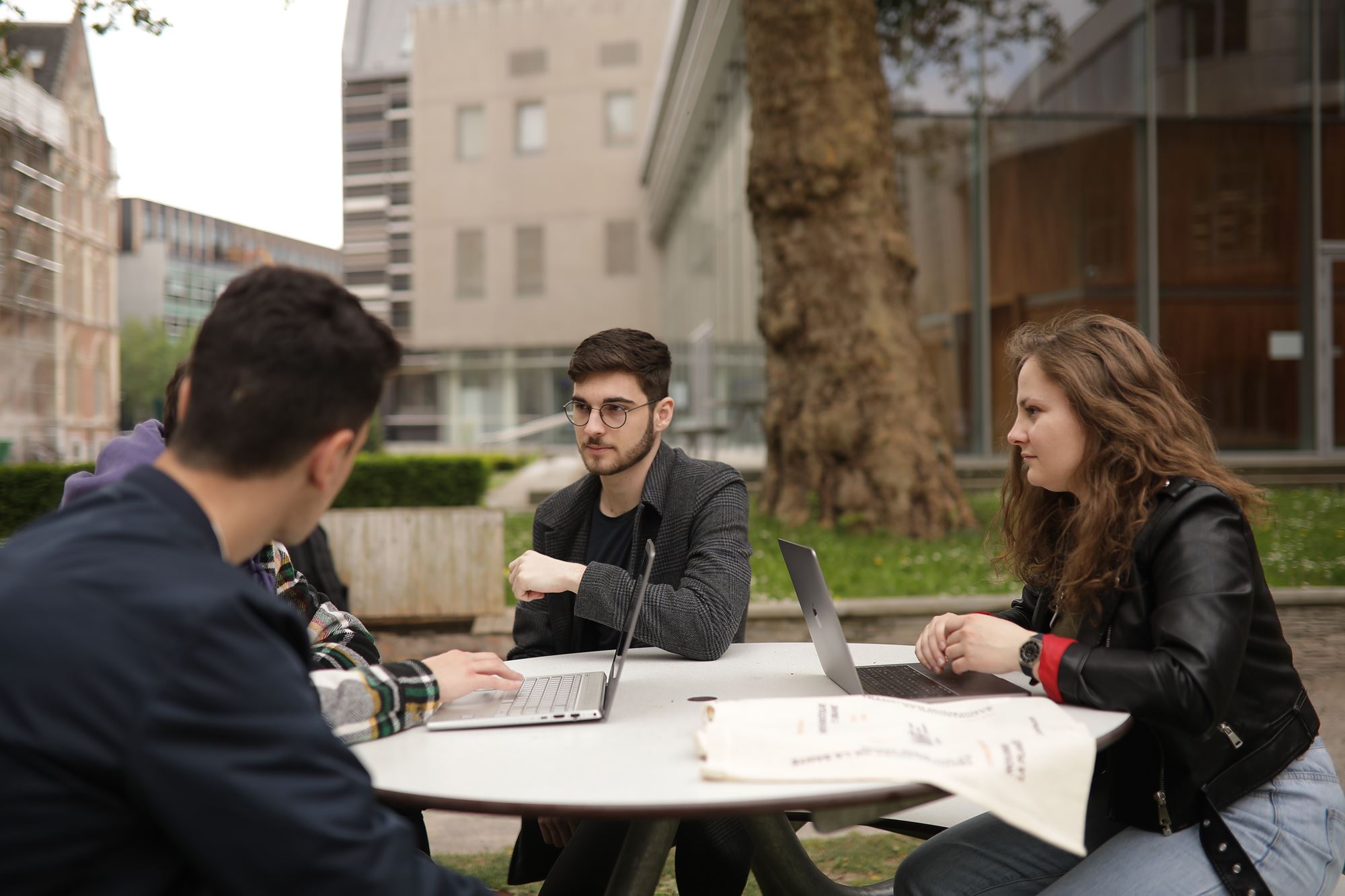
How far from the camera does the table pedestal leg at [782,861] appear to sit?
2.19 metres

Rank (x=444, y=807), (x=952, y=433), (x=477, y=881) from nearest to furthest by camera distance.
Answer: (x=477, y=881) < (x=444, y=807) < (x=952, y=433)

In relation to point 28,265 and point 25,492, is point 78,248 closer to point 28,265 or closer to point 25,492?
point 28,265

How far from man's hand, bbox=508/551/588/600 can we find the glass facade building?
1193 centimetres

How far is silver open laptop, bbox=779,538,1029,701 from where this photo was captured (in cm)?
223

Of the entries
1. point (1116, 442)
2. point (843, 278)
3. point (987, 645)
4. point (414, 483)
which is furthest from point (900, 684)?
point (414, 483)

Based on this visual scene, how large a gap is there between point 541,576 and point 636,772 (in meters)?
0.93

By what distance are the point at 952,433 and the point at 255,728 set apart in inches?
531

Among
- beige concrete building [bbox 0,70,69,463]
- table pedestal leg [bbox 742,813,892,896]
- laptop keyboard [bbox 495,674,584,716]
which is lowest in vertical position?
table pedestal leg [bbox 742,813,892,896]

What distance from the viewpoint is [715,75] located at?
18562 millimetres

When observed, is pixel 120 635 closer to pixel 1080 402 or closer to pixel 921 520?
pixel 1080 402

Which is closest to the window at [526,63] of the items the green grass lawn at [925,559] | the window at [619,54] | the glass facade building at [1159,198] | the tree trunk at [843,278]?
the window at [619,54]

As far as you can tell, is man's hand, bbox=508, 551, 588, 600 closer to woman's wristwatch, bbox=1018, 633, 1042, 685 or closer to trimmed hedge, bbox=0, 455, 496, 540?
woman's wristwatch, bbox=1018, 633, 1042, 685

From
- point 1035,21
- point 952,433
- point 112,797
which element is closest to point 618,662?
point 112,797

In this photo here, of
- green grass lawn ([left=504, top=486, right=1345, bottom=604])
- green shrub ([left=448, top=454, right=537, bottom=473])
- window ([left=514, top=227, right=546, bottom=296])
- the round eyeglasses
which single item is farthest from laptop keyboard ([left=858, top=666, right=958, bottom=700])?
window ([left=514, top=227, right=546, bottom=296])
